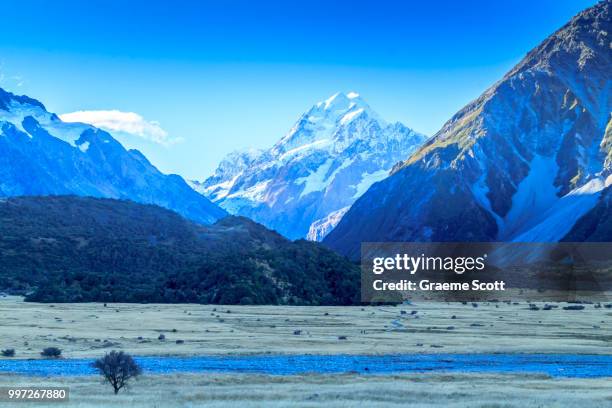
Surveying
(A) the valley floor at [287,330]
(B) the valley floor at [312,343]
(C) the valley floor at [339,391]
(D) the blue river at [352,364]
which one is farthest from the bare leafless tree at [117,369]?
(A) the valley floor at [287,330]

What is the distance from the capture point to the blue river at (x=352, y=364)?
6769 cm

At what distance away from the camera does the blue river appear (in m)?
67.7

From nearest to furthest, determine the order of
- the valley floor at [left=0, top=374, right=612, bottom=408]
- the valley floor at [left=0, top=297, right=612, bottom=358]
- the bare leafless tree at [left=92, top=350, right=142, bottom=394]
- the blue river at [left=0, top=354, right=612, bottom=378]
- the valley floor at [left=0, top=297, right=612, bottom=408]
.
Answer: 1. the valley floor at [left=0, top=374, right=612, bottom=408]
2. the valley floor at [left=0, top=297, right=612, bottom=408]
3. the bare leafless tree at [left=92, top=350, right=142, bottom=394]
4. the blue river at [left=0, top=354, right=612, bottom=378]
5. the valley floor at [left=0, top=297, right=612, bottom=358]

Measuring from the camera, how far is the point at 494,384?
59906mm

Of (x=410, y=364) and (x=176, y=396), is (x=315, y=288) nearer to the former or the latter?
(x=410, y=364)

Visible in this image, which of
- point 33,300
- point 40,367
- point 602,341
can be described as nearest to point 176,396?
point 40,367

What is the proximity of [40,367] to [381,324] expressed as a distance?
5576 centimetres

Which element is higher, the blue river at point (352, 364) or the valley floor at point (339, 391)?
the blue river at point (352, 364)

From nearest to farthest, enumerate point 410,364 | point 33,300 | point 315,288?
point 410,364, point 33,300, point 315,288

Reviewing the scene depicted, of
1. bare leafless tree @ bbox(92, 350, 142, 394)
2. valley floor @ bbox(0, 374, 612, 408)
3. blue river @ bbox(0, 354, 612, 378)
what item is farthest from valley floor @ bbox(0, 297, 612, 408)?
blue river @ bbox(0, 354, 612, 378)

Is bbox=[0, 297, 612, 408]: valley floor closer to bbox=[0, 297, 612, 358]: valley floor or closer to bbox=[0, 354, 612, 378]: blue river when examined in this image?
bbox=[0, 297, 612, 358]: valley floor

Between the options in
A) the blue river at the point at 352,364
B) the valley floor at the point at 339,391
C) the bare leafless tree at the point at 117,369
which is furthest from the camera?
the blue river at the point at 352,364

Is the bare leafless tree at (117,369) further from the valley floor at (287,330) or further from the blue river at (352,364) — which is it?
the valley floor at (287,330)

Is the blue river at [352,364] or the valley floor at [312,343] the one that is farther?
the blue river at [352,364]
